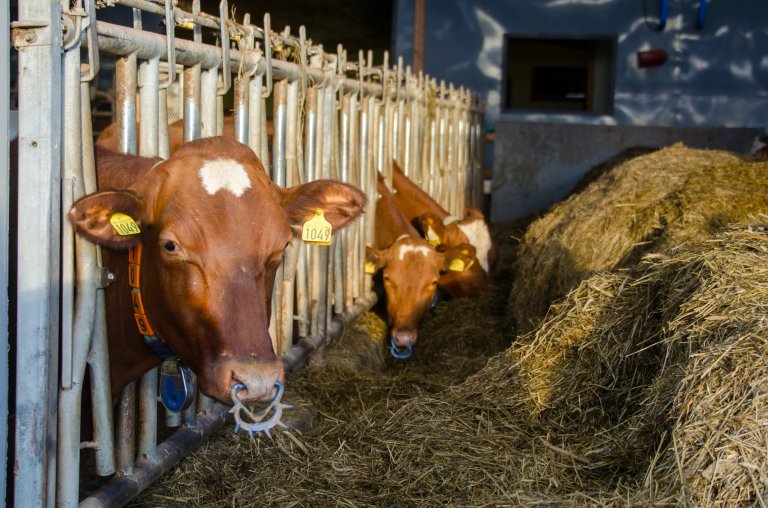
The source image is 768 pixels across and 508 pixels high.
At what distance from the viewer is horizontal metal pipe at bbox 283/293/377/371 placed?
5.41m

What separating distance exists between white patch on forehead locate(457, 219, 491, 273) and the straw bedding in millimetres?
4111

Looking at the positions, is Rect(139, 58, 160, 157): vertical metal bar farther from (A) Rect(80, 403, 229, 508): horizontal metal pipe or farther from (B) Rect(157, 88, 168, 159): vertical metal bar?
(A) Rect(80, 403, 229, 508): horizontal metal pipe

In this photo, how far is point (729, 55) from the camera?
49.4ft

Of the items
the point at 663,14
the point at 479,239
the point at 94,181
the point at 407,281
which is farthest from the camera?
the point at 663,14

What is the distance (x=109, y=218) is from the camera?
10.4 ft

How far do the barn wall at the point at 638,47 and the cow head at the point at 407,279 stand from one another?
8039 millimetres

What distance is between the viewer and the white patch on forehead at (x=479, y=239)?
9.12 meters

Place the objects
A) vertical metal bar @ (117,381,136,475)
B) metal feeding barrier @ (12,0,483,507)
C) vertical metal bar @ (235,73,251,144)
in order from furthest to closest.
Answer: vertical metal bar @ (235,73,251,144) → vertical metal bar @ (117,381,136,475) → metal feeding barrier @ (12,0,483,507)

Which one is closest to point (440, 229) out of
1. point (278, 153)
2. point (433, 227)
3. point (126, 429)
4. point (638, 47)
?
point (433, 227)

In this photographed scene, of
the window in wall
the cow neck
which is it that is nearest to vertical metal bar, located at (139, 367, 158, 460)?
the cow neck

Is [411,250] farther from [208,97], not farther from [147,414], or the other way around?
[147,414]

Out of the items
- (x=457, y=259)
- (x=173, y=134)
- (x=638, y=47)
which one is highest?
(x=638, y=47)

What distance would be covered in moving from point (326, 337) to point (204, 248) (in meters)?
3.22

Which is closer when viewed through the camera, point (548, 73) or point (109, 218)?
point (109, 218)
